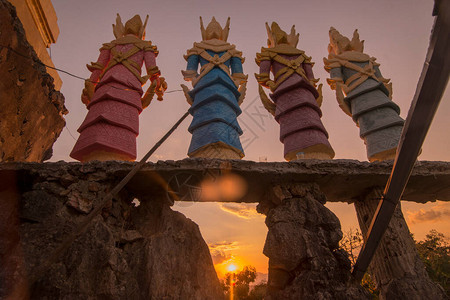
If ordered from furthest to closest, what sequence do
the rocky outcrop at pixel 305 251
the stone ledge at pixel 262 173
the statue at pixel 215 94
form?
the statue at pixel 215 94
the stone ledge at pixel 262 173
the rocky outcrop at pixel 305 251

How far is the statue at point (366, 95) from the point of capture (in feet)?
14.4

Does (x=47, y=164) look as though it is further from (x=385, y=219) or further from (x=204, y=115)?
(x=385, y=219)

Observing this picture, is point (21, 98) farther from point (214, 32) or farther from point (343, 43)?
point (343, 43)

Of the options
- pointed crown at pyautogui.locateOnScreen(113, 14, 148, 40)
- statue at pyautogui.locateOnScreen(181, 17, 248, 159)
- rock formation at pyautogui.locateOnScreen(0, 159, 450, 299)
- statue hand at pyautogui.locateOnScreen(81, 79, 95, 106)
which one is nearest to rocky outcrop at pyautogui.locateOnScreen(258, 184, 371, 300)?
rock formation at pyautogui.locateOnScreen(0, 159, 450, 299)

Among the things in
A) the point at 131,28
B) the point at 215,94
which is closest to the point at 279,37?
the point at 215,94

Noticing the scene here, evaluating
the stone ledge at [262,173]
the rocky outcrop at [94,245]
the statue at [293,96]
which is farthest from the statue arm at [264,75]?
the rocky outcrop at [94,245]

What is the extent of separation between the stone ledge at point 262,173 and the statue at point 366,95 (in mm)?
1123

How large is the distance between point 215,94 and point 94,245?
2.82 m

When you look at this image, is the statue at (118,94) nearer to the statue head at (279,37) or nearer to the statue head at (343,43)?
the statue head at (279,37)

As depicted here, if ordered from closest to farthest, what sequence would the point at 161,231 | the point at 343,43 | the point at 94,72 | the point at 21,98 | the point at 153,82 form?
the point at 161,231 → the point at 21,98 → the point at 153,82 → the point at 94,72 → the point at 343,43

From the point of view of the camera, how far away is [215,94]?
4473mm

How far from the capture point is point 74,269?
2307mm

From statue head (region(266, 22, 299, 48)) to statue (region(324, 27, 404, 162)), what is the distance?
78 centimetres

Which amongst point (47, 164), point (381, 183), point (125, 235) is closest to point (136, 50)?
point (47, 164)
